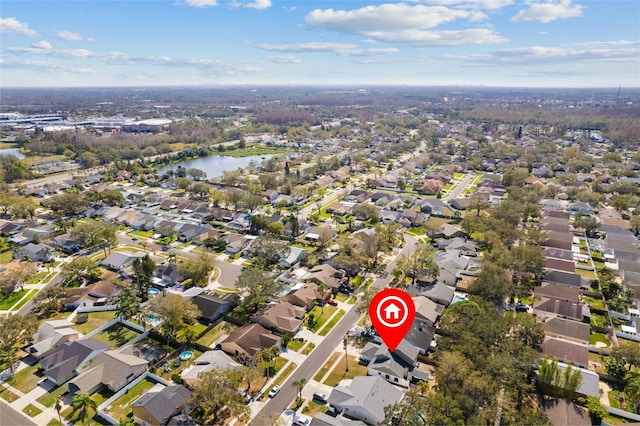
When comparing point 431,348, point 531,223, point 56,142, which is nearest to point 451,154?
point 531,223

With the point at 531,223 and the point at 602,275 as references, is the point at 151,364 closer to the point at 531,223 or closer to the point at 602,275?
the point at 602,275

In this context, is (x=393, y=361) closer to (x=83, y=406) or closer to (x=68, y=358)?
(x=83, y=406)

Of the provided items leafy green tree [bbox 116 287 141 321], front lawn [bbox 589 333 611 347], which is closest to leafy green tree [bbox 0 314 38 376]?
leafy green tree [bbox 116 287 141 321]

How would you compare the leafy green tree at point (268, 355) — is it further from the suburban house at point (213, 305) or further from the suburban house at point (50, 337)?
the suburban house at point (50, 337)

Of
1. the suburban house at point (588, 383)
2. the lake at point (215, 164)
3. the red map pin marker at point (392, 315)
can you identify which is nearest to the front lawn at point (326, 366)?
the red map pin marker at point (392, 315)

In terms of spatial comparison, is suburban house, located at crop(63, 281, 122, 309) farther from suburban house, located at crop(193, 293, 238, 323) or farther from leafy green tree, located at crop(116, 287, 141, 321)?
suburban house, located at crop(193, 293, 238, 323)

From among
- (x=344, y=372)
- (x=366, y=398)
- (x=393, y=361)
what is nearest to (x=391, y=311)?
(x=393, y=361)
